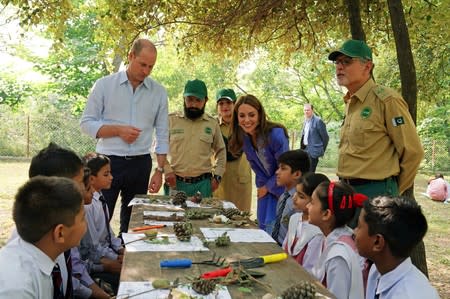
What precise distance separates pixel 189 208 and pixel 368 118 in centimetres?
150

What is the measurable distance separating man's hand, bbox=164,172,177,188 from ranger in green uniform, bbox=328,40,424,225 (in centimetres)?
176

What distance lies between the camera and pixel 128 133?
3885 mm

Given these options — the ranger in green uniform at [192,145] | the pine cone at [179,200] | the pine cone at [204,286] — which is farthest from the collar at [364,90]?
the pine cone at [204,286]

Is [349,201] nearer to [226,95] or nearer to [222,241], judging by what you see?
[222,241]

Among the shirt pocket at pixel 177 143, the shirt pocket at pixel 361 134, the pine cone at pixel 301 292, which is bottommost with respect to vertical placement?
the pine cone at pixel 301 292

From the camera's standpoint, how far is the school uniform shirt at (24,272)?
171cm

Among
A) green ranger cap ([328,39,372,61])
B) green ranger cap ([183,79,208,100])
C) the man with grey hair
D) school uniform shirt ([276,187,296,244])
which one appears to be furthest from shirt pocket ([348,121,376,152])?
the man with grey hair

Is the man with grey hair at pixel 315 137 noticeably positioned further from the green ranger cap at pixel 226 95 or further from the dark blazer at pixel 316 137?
the green ranger cap at pixel 226 95

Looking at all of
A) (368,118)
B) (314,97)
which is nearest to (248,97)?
(368,118)

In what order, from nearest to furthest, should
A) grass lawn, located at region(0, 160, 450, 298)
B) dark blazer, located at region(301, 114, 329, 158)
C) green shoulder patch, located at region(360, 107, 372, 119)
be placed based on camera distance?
green shoulder patch, located at region(360, 107, 372, 119) → grass lawn, located at region(0, 160, 450, 298) → dark blazer, located at region(301, 114, 329, 158)

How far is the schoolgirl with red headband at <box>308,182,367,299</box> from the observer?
2.38 meters

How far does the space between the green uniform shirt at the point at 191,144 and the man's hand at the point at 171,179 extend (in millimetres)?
106

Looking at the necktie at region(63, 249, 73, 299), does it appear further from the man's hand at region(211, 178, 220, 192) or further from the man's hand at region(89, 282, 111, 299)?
the man's hand at region(211, 178, 220, 192)

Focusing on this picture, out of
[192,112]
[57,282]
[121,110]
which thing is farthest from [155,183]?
[57,282]
